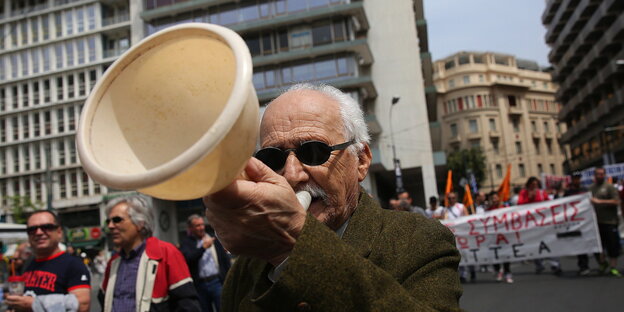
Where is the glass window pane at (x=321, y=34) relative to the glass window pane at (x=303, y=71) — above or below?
above

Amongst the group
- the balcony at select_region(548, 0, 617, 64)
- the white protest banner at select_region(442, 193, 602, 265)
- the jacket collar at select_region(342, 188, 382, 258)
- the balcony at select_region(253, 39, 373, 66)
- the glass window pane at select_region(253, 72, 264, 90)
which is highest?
the balcony at select_region(548, 0, 617, 64)

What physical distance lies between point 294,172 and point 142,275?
2.74 metres

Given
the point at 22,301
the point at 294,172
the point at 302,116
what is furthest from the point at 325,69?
the point at 294,172

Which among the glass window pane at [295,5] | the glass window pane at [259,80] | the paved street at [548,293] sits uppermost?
the glass window pane at [295,5]

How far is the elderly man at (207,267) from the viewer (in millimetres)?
6289

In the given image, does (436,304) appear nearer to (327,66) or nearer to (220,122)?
(220,122)

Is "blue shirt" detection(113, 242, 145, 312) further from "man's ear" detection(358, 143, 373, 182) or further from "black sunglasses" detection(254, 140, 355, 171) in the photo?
"black sunglasses" detection(254, 140, 355, 171)

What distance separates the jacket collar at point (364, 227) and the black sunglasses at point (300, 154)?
0.79ft

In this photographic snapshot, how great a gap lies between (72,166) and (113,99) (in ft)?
178

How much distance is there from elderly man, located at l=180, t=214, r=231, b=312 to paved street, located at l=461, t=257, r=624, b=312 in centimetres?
344

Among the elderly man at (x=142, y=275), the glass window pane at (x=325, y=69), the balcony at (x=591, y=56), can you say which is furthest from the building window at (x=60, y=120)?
the elderly man at (x=142, y=275)

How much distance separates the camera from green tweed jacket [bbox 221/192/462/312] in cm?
108

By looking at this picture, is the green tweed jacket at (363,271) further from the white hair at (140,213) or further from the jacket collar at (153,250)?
the white hair at (140,213)

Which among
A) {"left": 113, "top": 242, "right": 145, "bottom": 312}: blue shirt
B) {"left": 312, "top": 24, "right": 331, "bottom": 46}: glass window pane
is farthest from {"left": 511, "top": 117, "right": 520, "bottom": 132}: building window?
{"left": 113, "top": 242, "right": 145, "bottom": 312}: blue shirt
